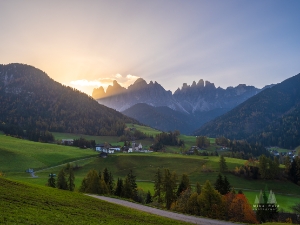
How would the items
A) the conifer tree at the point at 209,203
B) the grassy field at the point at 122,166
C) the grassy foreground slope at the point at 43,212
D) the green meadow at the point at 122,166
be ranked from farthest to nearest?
the grassy field at the point at 122,166
the green meadow at the point at 122,166
the conifer tree at the point at 209,203
the grassy foreground slope at the point at 43,212

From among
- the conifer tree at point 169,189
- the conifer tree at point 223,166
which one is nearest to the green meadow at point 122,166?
the conifer tree at point 223,166

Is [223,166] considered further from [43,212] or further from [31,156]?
[43,212]

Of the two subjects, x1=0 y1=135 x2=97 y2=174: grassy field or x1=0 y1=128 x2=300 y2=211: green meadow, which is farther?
x1=0 y1=135 x2=97 y2=174: grassy field

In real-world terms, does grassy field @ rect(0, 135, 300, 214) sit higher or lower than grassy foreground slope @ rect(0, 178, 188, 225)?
lower

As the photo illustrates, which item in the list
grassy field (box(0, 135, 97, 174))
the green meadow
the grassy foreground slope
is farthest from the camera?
grassy field (box(0, 135, 97, 174))

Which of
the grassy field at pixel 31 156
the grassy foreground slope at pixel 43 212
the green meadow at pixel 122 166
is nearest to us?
the grassy foreground slope at pixel 43 212

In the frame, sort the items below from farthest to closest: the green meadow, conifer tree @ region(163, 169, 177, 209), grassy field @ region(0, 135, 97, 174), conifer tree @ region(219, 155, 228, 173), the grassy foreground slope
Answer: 1. conifer tree @ region(219, 155, 228, 173)
2. grassy field @ region(0, 135, 97, 174)
3. the green meadow
4. conifer tree @ region(163, 169, 177, 209)
5. the grassy foreground slope

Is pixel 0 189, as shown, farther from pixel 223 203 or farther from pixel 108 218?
pixel 223 203

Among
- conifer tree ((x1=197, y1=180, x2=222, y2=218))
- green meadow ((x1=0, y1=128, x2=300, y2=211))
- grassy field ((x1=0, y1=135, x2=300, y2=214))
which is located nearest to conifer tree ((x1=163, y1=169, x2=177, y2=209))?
conifer tree ((x1=197, y1=180, x2=222, y2=218))

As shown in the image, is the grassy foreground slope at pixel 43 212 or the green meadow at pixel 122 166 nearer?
the grassy foreground slope at pixel 43 212

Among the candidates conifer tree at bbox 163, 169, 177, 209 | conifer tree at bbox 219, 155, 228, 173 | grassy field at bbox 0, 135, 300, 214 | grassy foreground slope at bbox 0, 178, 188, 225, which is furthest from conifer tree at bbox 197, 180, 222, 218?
conifer tree at bbox 219, 155, 228, 173

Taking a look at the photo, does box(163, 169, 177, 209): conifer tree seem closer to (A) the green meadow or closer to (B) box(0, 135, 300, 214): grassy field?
(A) the green meadow

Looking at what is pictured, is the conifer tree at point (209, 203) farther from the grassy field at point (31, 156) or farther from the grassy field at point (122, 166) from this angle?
the grassy field at point (31, 156)

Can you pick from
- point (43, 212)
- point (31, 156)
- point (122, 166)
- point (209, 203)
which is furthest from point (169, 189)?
point (31, 156)
